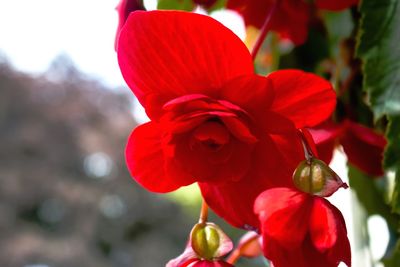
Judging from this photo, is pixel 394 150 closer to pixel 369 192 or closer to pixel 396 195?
pixel 396 195

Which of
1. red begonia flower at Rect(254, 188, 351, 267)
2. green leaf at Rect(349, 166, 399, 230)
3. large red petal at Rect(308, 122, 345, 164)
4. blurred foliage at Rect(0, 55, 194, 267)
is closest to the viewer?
red begonia flower at Rect(254, 188, 351, 267)

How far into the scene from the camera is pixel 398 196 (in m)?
0.34

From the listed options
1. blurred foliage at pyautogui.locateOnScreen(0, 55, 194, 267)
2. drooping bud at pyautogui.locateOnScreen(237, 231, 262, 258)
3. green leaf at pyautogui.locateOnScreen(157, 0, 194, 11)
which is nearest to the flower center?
drooping bud at pyautogui.locateOnScreen(237, 231, 262, 258)

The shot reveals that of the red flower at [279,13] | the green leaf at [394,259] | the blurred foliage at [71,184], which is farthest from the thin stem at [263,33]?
the blurred foliage at [71,184]

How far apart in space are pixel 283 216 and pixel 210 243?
50 millimetres

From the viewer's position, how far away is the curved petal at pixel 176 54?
29 centimetres

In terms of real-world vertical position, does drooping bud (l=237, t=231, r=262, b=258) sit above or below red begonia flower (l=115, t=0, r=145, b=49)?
below

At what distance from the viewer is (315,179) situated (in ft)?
0.91

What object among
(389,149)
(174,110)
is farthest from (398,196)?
(174,110)

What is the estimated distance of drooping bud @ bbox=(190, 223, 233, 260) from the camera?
0.31 meters

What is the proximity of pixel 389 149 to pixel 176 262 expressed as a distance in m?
0.12

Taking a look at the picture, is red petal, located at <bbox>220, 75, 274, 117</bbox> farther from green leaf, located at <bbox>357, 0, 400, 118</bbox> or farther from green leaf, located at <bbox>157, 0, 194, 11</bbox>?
green leaf, located at <bbox>157, 0, 194, 11</bbox>

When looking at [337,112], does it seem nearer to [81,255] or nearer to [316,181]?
[316,181]

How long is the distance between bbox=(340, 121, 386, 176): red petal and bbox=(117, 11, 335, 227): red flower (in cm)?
10
